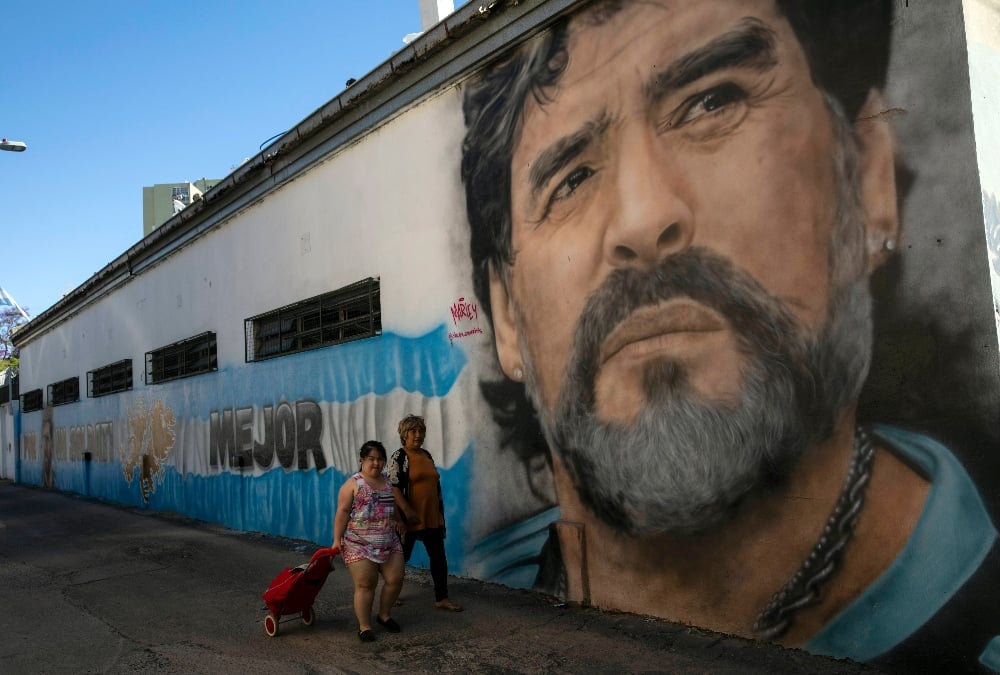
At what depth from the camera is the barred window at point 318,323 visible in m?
8.99

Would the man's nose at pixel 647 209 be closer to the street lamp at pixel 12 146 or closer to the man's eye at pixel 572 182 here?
the man's eye at pixel 572 182

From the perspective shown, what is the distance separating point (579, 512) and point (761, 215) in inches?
107

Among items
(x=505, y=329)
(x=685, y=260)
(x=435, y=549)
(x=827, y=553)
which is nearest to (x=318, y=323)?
(x=505, y=329)

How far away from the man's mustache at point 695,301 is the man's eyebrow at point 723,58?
46.8 inches

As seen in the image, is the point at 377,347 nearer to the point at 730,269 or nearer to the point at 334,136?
the point at 334,136

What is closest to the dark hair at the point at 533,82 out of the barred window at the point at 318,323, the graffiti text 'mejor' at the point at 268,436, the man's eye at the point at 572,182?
the man's eye at the point at 572,182

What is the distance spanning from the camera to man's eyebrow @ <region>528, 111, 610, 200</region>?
243 inches

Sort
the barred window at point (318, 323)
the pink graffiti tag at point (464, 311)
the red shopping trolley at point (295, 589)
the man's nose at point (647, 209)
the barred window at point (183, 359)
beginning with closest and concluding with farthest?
the man's nose at point (647, 209)
the red shopping trolley at point (295, 589)
the pink graffiti tag at point (464, 311)
the barred window at point (318, 323)
the barred window at point (183, 359)

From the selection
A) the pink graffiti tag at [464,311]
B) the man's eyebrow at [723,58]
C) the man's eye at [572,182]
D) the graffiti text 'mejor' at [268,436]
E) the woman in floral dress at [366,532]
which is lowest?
the woman in floral dress at [366,532]

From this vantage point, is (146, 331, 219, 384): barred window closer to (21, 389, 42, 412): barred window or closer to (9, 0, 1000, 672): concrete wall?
(9, 0, 1000, 672): concrete wall

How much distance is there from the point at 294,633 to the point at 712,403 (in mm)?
3502

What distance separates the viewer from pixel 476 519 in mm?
7406

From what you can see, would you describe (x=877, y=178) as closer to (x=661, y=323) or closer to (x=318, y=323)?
(x=661, y=323)

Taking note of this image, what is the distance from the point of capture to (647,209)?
5742 mm
